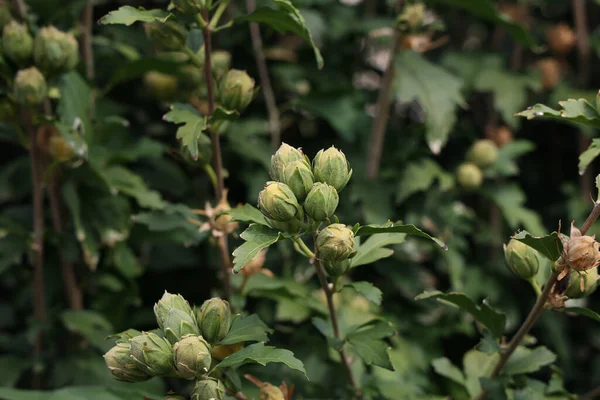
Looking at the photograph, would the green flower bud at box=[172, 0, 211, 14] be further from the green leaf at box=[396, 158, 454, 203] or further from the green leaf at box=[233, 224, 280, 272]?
the green leaf at box=[396, 158, 454, 203]

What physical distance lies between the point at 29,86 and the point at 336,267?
576 mm

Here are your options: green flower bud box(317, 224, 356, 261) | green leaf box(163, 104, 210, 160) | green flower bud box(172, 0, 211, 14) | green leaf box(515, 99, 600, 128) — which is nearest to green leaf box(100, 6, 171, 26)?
green flower bud box(172, 0, 211, 14)

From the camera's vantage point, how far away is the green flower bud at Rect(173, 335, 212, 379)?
70 cm

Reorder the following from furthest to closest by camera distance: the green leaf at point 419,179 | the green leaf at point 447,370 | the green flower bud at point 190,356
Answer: the green leaf at point 419,179
the green leaf at point 447,370
the green flower bud at point 190,356

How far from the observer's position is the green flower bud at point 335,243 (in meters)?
0.74

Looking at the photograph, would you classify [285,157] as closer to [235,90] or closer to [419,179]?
[235,90]

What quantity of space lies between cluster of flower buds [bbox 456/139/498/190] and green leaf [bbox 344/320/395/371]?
0.58 m

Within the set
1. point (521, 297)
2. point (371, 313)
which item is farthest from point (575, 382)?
point (371, 313)

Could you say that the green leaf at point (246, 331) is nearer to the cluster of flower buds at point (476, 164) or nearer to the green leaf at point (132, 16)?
the green leaf at point (132, 16)

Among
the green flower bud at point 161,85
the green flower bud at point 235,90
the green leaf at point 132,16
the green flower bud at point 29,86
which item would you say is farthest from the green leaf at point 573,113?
the green flower bud at point 161,85

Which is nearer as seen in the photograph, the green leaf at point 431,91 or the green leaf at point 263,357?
the green leaf at point 263,357

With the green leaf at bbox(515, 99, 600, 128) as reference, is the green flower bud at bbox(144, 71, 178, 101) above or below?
below

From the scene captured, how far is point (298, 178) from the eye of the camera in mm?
755

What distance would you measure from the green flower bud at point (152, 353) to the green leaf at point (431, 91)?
2.41ft
